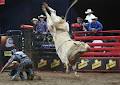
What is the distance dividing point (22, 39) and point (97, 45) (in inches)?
94.1

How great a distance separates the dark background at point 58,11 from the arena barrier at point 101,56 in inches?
100

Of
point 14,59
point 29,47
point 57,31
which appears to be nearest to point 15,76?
point 14,59

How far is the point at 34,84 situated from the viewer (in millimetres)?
11117

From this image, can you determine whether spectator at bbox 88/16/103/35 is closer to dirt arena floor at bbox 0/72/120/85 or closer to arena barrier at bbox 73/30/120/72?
arena barrier at bbox 73/30/120/72

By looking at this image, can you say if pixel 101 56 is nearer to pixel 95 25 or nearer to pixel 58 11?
pixel 95 25

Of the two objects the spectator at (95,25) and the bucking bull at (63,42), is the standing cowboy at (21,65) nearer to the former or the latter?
the bucking bull at (63,42)

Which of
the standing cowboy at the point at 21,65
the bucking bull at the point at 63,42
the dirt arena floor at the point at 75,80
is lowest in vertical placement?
the dirt arena floor at the point at 75,80

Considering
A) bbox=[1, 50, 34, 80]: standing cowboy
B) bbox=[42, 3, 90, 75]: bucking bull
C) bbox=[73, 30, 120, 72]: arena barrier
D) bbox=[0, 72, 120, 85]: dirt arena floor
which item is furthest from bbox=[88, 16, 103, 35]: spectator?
bbox=[1, 50, 34, 80]: standing cowboy

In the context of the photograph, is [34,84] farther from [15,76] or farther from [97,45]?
[97,45]

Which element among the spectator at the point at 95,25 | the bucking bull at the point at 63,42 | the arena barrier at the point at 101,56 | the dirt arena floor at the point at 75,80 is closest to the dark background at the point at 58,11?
the spectator at the point at 95,25

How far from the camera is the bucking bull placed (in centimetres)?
1178

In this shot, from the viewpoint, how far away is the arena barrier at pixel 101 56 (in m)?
14.5

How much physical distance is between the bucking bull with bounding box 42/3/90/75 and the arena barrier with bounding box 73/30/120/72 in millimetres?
2391

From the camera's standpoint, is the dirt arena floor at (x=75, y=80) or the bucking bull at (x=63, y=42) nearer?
the dirt arena floor at (x=75, y=80)
